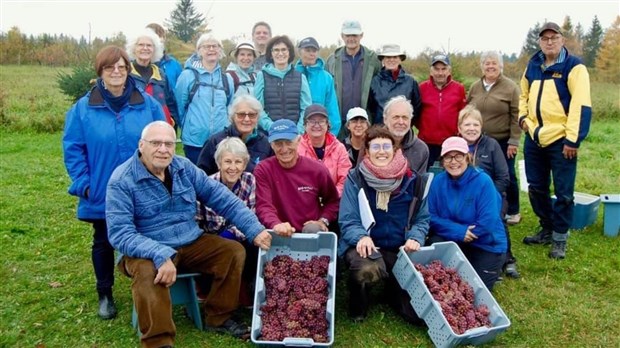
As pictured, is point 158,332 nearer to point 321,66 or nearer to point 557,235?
point 321,66

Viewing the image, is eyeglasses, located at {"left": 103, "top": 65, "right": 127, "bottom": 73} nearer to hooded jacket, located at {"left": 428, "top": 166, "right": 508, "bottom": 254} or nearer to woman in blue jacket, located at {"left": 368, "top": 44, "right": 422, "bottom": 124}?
hooded jacket, located at {"left": 428, "top": 166, "right": 508, "bottom": 254}

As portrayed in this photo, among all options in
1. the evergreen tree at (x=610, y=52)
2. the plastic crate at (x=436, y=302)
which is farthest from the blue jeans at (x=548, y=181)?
the evergreen tree at (x=610, y=52)

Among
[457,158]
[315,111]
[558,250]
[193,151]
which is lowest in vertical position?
[558,250]

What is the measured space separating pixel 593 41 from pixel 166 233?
58.0 metres

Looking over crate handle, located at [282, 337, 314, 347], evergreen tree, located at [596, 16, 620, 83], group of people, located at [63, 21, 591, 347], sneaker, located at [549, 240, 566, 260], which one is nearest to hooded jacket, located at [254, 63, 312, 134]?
group of people, located at [63, 21, 591, 347]

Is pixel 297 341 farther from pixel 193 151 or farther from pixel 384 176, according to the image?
pixel 193 151

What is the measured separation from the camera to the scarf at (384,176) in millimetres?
4305

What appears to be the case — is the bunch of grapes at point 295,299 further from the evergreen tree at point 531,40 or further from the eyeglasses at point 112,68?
the evergreen tree at point 531,40

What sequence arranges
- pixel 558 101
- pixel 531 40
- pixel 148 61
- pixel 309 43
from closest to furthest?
1. pixel 558 101
2. pixel 148 61
3. pixel 309 43
4. pixel 531 40

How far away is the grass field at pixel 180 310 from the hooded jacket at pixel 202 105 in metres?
1.65

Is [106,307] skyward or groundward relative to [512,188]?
groundward

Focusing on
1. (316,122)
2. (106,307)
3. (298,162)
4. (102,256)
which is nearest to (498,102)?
(316,122)

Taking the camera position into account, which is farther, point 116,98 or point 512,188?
point 512,188

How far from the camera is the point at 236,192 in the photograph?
4.58 metres
